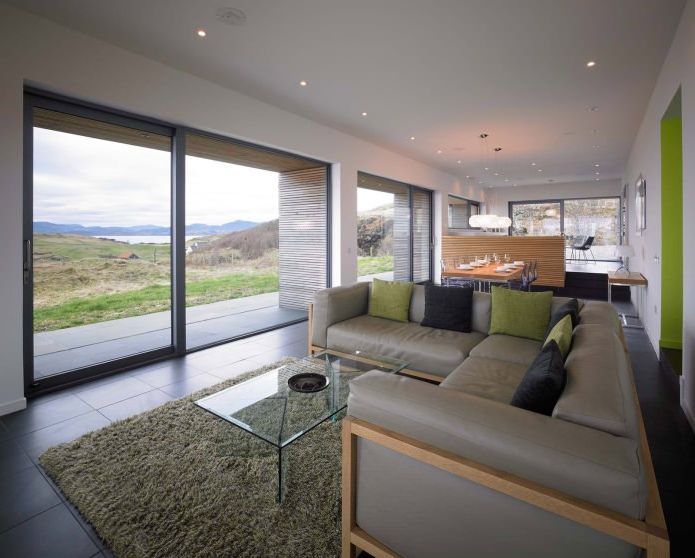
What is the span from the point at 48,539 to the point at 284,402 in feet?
3.84

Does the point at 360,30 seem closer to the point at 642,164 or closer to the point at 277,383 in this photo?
the point at 277,383

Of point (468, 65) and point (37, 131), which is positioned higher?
point (468, 65)

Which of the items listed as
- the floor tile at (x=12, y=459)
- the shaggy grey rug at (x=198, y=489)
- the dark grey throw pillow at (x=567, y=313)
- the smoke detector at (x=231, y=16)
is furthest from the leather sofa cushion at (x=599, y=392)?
the smoke detector at (x=231, y=16)

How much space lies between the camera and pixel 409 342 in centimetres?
319

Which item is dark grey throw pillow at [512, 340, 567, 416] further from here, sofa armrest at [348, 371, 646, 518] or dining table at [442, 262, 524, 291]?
dining table at [442, 262, 524, 291]

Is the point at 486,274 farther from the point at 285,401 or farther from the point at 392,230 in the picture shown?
the point at 285,401

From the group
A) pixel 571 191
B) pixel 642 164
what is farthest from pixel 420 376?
pixel 571 191

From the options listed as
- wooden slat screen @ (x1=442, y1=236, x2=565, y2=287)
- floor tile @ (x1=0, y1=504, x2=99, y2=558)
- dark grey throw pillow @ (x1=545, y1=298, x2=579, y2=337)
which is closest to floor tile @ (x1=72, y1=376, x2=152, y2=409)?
floor tile @ (x1=0, y1=504, x2=99, y2=558)

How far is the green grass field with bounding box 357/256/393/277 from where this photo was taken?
7004mm

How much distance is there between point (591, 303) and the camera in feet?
10.2

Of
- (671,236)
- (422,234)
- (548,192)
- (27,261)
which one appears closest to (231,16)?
(27,261)

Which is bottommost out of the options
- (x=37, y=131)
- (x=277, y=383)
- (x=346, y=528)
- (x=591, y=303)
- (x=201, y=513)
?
(x=201, y=513)

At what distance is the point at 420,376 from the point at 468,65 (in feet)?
10.2

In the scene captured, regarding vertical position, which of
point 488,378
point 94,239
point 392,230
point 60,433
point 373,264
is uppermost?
point 392,230
